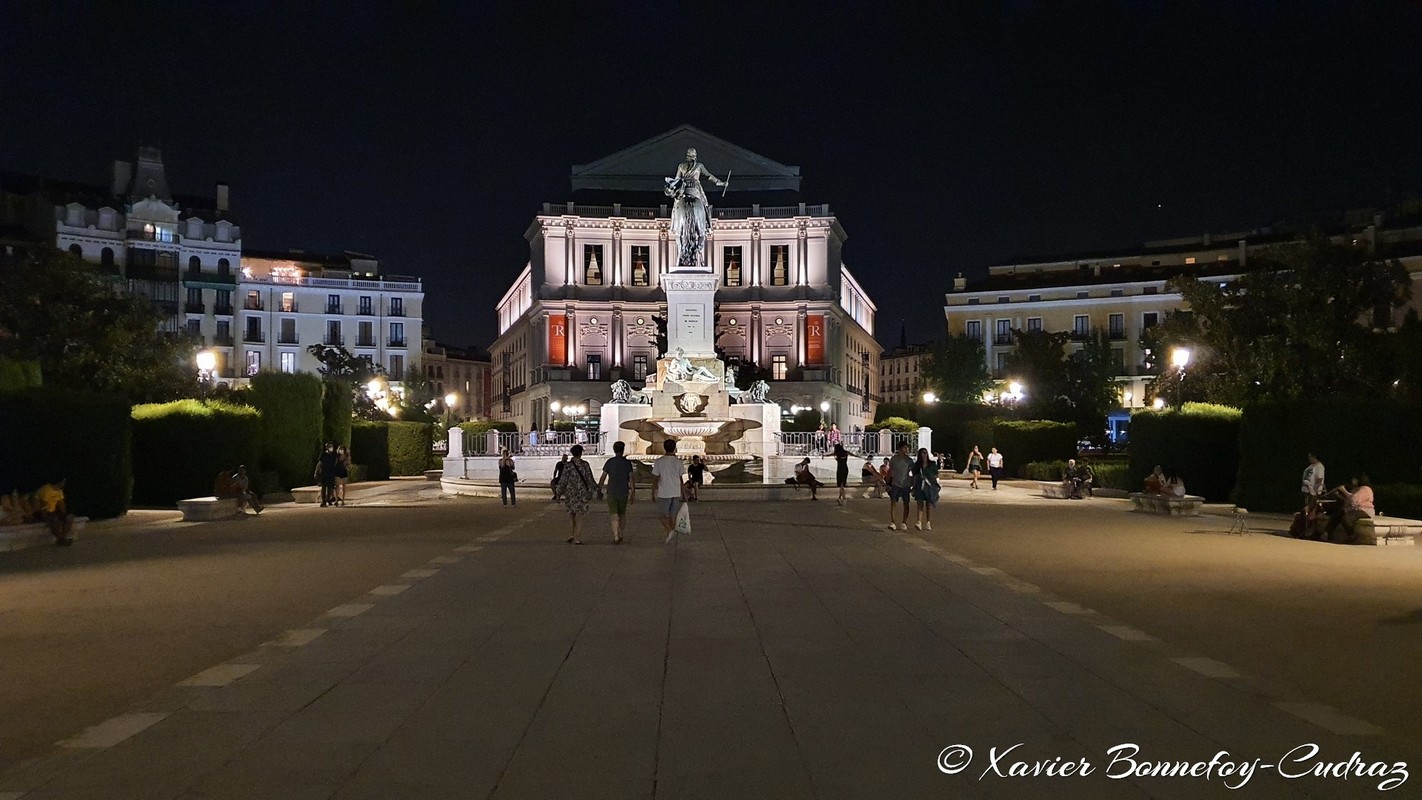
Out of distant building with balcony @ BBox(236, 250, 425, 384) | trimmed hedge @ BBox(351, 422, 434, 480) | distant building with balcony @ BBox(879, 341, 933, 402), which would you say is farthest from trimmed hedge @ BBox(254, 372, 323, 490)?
distant building with balcony @ BBox(879, 341, 933, 402)

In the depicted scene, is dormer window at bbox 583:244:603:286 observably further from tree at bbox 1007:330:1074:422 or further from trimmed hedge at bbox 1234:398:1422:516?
trimmed hedge at bbox 1234:398:1422:516

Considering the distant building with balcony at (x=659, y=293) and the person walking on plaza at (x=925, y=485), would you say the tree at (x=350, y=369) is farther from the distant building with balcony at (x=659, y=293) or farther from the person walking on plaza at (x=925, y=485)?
the person walking on plaza at (x=925, y=485)

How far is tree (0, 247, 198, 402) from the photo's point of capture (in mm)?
42031

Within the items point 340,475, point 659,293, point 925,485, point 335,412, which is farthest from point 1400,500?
point 659,293

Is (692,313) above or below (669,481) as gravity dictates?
above

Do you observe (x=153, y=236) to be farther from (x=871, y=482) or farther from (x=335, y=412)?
(x=871, y=482)

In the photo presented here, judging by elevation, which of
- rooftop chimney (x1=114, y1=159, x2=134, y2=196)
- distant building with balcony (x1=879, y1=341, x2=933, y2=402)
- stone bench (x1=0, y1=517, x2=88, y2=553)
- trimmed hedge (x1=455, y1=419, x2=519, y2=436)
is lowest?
stone bench (x1=0, y1=517, x2=88, y2=553)

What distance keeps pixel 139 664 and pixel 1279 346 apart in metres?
41.7

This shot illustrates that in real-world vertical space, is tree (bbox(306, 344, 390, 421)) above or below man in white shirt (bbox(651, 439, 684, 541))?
above

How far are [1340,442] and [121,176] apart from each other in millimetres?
92838

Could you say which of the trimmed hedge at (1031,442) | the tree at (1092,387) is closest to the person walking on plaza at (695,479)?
the trimmed hedge at (1031,442)

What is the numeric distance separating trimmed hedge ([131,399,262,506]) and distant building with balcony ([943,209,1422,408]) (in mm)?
68538

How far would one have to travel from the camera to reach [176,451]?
31.5 metres

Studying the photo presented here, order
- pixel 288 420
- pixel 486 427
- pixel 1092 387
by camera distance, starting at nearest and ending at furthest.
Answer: pixel 288 420 < pixel 486 427 < pixel 1092 387
